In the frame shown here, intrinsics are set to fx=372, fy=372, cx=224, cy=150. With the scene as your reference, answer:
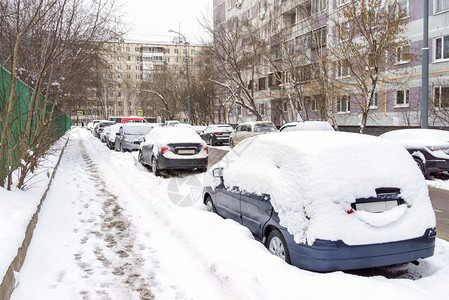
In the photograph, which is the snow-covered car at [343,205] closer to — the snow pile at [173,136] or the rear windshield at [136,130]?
the snow pile at [173,136]

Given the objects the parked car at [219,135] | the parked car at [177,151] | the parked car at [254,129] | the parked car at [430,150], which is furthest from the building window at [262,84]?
the parked car at [430,150]

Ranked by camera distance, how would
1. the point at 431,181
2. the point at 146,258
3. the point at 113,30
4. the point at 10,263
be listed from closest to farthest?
the point at 10,263, the point at 146,258, the point at 431,181, the point at 113,30

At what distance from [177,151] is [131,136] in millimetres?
7804

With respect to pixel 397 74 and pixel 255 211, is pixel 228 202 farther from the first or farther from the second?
pixel 397 74

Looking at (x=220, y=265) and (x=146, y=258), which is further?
(x=146, y=258)

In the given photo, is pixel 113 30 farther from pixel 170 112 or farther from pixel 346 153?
pixel 170 112

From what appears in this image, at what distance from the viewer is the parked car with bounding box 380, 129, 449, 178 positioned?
10500 mm

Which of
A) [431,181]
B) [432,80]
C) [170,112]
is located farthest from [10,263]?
[170,112]

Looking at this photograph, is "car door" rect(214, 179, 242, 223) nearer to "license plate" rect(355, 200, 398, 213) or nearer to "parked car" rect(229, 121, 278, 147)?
"license plate" rect(355, 200, 398, 213)

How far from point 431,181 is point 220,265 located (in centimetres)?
896

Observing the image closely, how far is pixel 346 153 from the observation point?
13.1 ft

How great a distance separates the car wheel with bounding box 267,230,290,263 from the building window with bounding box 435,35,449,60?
22173 mm

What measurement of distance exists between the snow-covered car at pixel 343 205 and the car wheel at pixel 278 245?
1 cm

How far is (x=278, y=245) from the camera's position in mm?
4207
